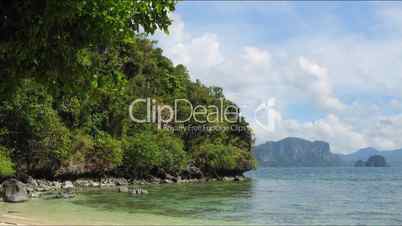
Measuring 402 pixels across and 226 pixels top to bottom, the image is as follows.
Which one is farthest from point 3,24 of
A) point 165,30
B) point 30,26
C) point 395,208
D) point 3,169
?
point 3,169

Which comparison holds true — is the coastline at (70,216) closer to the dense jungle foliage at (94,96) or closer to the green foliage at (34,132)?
the dense jungle foliage at (94,96)

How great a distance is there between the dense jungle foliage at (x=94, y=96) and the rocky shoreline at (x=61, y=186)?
1.54 metres

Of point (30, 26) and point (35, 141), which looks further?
point (35, 141)

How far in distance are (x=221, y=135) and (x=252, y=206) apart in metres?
47.6

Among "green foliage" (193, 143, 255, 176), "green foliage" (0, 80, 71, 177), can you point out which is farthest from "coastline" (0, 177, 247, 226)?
"green foliage" (193, 143, 255, 176)

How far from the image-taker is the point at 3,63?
475 inches

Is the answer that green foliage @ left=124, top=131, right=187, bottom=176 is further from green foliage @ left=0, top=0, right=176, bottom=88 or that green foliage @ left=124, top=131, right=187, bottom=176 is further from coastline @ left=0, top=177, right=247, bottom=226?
green foliage @ left=0, top=0, right=176, bottom=88

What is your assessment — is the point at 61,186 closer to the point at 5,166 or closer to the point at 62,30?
the point at 5,166

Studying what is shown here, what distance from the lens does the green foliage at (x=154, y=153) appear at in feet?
191

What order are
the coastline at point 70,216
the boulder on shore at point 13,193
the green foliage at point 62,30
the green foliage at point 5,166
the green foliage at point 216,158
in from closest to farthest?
the green foliage at point 62,30 < the coastline at point 70,216 < the boulder on shore at point 13,193 < the green foliage at point 5,166 < the green foliage at point 216,158

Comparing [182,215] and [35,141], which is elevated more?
[35,141]

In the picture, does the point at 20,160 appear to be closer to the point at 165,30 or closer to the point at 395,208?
the point at 395,208

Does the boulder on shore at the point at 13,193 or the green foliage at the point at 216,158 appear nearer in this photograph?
the boulder on shore at the point at 13,193

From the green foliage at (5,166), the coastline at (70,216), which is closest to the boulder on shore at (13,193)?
the coastline at (70,216)
